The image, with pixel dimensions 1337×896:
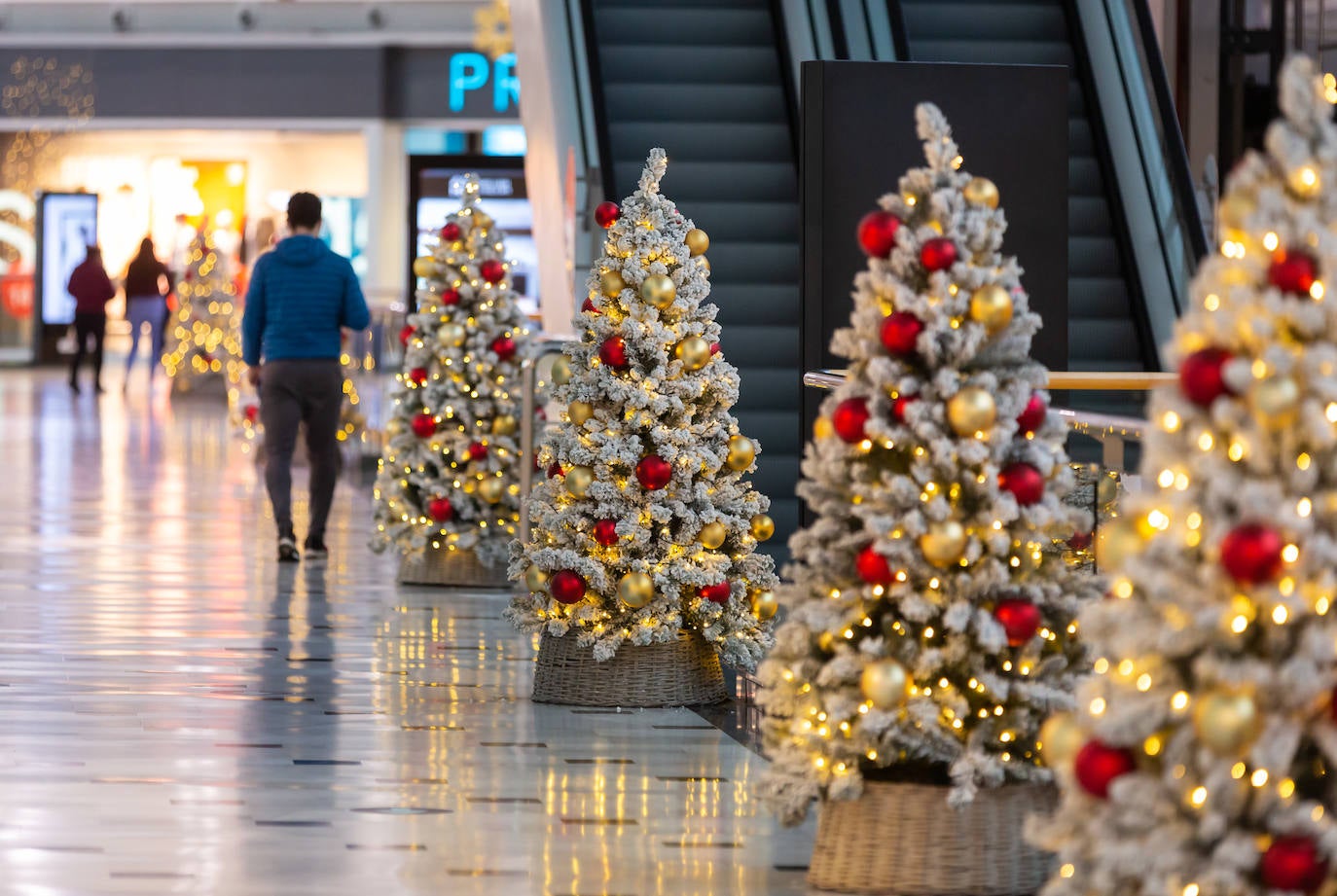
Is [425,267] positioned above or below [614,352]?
above

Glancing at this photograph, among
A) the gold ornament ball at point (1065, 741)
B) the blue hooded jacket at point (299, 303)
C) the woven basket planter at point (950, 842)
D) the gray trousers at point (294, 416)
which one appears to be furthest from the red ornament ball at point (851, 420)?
the gray trousers at point (294, 416)

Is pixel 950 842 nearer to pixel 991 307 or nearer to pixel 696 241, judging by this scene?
pixel 991 307

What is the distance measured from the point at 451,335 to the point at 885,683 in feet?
16.9

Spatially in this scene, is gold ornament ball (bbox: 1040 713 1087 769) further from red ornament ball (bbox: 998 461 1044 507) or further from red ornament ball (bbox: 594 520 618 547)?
red ornament ball (bbox: 594 520 618 547)

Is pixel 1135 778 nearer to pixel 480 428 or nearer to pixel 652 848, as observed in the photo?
pixel 652 848

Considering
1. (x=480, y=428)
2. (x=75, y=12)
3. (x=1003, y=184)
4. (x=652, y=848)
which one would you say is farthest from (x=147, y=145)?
(x=652, y=848)

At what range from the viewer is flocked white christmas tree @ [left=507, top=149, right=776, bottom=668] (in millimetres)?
6168

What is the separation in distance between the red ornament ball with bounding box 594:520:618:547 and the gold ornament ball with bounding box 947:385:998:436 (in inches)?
92.9

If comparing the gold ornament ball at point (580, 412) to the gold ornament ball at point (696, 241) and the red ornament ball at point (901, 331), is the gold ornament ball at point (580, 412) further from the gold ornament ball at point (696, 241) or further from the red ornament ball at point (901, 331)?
the red ornament ball at point (901, 331)

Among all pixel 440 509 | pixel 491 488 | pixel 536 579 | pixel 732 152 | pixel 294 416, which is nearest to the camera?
pixel 536 579

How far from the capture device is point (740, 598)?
20.6 ft

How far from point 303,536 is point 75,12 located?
18433 mm

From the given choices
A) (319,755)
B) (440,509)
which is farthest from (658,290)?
(440,509)

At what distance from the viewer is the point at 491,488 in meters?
8.67
